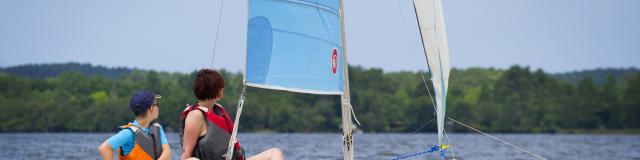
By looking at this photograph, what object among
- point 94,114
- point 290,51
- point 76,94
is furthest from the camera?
point 76,94

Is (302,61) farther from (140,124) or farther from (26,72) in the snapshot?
(26,72)

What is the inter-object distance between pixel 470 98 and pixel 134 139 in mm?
152358

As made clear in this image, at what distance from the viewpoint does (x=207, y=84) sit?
25.2 feet

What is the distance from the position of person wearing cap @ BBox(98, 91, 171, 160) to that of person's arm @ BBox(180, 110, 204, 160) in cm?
24

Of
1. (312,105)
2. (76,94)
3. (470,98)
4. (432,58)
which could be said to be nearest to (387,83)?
(470,98)

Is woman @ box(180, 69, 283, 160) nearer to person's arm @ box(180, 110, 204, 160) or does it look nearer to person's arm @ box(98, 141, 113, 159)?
person's arm @ box(180, 110, 204, 160)

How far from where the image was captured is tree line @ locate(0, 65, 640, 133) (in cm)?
12431

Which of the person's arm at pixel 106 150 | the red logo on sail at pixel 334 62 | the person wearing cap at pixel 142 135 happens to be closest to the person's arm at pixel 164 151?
the person wearing cap at pixel 142 135

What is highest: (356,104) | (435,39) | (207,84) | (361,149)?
(356,104)

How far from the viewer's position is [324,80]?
9758 millimetres

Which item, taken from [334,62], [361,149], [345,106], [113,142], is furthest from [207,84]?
[361,149]

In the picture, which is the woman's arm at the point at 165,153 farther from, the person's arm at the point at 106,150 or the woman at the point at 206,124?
the person's arm at the point at 106,150

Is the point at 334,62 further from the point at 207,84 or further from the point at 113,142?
the point at 113,142

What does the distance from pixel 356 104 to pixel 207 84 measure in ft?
468
